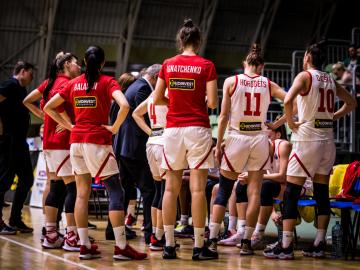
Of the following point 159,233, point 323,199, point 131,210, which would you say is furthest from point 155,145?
point 131,210

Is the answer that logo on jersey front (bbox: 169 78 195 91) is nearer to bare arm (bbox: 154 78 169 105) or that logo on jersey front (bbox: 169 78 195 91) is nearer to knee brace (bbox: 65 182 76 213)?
bare arm (bbox: 154 78 169 105)

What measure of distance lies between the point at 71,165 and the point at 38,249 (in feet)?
2.91

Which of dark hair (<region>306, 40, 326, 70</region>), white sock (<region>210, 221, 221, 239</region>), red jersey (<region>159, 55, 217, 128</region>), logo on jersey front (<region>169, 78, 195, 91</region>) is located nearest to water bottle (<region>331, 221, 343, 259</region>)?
white sock (<region>210, 221, 221, 239</region>)

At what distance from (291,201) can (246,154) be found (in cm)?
60

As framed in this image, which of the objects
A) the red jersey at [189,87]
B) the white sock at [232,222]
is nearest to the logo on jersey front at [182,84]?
the red jersey at [189,87]

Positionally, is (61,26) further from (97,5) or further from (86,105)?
(86,105)

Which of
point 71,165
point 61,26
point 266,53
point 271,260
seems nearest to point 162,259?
point 271,260

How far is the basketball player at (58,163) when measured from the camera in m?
7.12

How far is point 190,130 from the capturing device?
6320 mm

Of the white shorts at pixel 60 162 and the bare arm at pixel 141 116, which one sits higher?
the bare arm at pixel 141 116

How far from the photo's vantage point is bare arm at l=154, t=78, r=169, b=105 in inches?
255

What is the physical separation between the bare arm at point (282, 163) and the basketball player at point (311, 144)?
0.62 m

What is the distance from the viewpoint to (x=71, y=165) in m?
7.17

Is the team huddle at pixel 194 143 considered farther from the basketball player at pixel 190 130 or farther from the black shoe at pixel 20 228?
the black shoe at pixel 20 228
